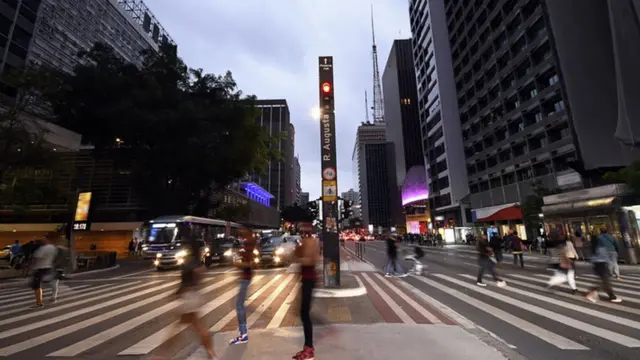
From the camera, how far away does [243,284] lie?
5.71m

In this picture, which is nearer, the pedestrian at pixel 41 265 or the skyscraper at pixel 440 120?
the pedestrian at pixel 41 265

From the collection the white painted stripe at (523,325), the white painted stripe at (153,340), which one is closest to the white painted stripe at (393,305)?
the white painted stripe at (523,325)

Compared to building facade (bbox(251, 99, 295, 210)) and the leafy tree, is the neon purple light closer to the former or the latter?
the leafy tree

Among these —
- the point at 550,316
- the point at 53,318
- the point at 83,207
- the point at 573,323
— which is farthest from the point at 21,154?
the point at 573,323

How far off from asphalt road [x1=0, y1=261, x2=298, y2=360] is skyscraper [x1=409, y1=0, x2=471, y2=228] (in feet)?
176

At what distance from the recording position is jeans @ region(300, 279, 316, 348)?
4742 millimetres

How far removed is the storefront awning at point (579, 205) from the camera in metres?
19.1

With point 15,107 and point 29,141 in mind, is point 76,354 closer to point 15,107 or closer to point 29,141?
point 29,141

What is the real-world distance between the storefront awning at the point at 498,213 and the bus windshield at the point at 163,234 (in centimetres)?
3283

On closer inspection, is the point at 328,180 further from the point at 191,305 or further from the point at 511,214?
the point at 511,214

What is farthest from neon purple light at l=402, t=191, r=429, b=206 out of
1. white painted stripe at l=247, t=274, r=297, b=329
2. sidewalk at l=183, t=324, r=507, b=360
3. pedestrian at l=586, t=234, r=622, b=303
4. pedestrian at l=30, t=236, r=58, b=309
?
sidewalk at l=183, t=324, r=507, b=360

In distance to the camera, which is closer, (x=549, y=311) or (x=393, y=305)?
(x=549, y=311)

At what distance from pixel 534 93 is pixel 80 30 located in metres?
58.2

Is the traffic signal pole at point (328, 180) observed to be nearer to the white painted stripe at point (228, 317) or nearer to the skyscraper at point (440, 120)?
the white painted stripe at point (228, 317)
